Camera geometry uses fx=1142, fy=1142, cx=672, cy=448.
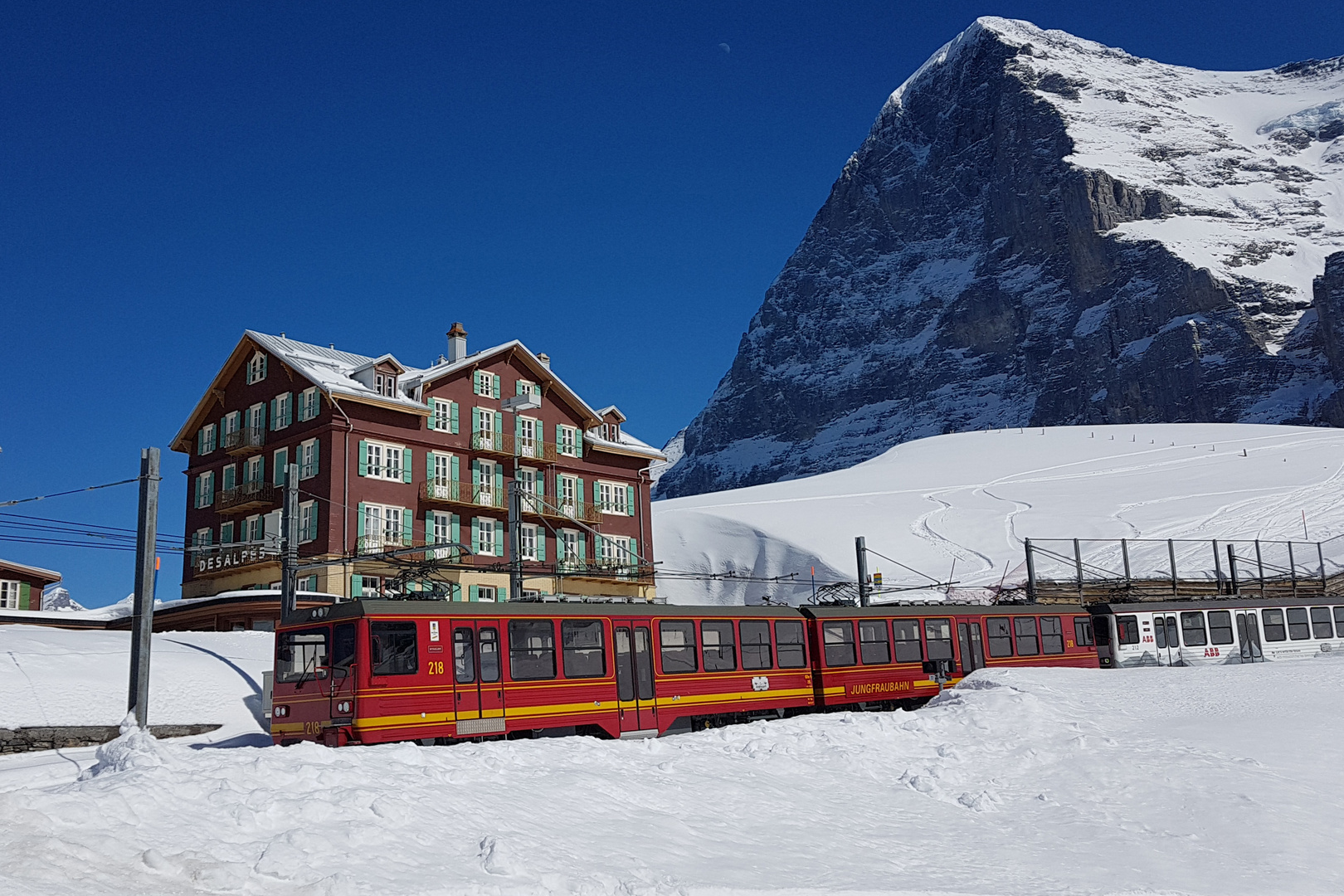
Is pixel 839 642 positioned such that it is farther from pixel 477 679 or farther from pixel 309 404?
pixel 309 404

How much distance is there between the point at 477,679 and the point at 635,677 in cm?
399

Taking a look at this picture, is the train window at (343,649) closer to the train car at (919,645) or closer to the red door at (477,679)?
the red door at (477,679)

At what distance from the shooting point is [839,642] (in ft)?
95.1

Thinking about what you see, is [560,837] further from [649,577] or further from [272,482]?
[649,577]

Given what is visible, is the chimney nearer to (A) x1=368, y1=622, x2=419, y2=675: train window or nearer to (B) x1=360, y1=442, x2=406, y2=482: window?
(B) x1=360, y1=442, x2=406, y2=482: window

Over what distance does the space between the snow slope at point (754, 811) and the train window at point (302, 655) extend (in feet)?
14.9

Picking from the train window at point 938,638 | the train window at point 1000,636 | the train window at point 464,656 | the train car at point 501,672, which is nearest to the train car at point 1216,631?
the train window at point 1000,636

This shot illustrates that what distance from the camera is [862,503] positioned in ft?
292

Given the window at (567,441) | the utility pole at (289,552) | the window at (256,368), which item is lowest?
the utility pole at (289,552)

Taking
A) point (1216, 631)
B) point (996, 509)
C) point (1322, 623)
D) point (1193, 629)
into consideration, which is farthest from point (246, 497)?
point (996, 509)

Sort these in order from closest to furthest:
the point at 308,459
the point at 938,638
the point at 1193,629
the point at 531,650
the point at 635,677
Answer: the point at 531,650, the point at 635,677, the point at 938,638, the point at 1193,629, the point at 308,459

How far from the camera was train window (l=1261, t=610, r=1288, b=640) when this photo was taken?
41.1 meters

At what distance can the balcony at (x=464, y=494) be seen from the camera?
46812 mm

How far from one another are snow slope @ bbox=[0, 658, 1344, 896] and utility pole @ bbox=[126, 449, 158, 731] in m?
4.95
